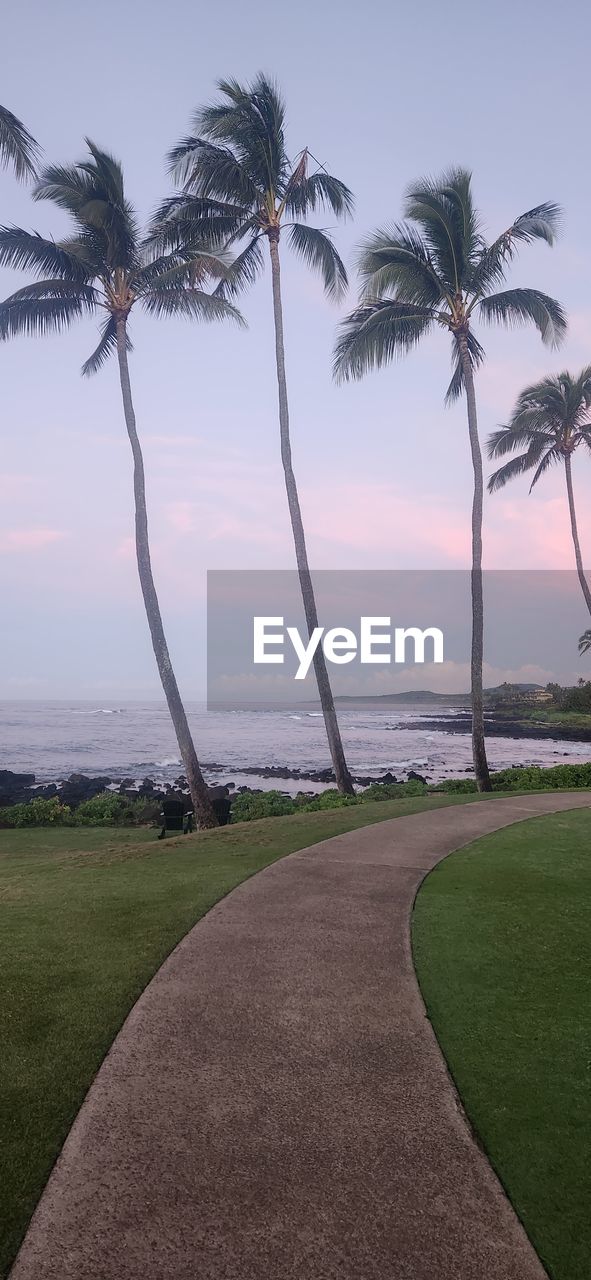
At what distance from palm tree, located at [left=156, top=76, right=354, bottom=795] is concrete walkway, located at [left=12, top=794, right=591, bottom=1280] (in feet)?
40.5

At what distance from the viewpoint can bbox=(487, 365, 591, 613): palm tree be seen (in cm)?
2609

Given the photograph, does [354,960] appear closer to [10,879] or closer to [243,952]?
[243,952]

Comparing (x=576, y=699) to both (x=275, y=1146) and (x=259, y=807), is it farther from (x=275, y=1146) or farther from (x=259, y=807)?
(x=275, y=1146)

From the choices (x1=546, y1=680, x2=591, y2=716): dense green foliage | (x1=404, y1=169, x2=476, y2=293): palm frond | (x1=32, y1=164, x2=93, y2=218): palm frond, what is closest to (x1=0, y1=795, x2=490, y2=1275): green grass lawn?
(x1=32, y1=164, x2=93, y2=218): palm frond

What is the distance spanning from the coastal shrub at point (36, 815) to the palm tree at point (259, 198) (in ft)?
22.0

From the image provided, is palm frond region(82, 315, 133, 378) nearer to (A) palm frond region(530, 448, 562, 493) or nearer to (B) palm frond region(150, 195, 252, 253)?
(B) palm frond region(150, 195, 252, 253)

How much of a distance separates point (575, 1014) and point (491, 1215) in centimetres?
184

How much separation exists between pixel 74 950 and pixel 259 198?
62.7 ft

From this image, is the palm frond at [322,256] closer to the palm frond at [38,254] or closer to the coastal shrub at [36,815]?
the palm frond at [38,254]

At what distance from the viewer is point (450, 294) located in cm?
1903

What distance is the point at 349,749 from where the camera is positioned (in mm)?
49844

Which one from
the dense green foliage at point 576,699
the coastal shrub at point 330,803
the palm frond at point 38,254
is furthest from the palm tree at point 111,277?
the dense green foliage at point 576,699

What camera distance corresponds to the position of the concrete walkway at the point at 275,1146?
227 centimetres

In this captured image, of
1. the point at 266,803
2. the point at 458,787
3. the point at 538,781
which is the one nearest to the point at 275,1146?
the point at 266,803
